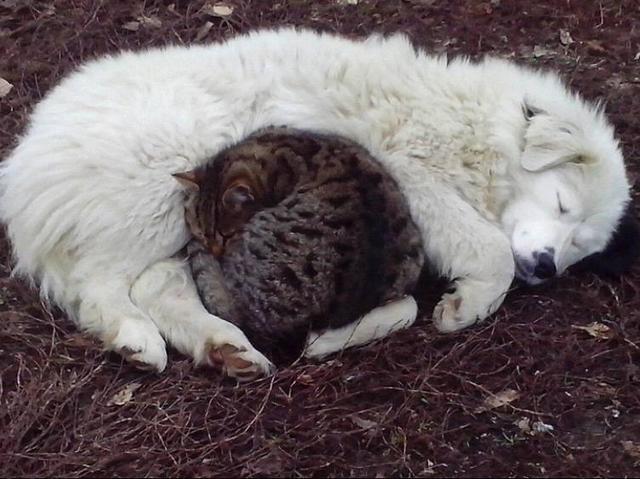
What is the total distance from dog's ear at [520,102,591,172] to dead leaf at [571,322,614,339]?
0.93 metres

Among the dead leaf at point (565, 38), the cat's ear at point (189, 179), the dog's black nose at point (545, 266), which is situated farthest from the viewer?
the dead leaf at point (565, 38)

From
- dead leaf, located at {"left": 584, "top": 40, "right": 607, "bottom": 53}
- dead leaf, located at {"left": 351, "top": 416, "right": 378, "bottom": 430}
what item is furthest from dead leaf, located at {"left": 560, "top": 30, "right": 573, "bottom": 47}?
dead leaf, located at {"left": 351, "top": 416, "right": 378, "bottom": 430}

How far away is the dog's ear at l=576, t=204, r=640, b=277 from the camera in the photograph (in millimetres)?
5707

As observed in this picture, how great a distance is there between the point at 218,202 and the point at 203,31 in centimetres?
325

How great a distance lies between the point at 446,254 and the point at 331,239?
855 millimetres

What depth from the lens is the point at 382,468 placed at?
167 inches

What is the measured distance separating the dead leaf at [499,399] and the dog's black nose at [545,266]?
88cm

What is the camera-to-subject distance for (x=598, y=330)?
525 centimetres

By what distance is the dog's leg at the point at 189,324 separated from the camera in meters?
4.85

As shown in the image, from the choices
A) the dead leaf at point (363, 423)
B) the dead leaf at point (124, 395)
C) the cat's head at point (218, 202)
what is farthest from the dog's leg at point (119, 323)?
the dead leaf at point (363, 423)

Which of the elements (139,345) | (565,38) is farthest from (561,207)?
(565,38)

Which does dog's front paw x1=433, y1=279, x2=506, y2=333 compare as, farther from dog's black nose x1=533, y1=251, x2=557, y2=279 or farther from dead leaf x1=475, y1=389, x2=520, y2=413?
dead leaf x1=475, y1=389, x2=520, y2=413

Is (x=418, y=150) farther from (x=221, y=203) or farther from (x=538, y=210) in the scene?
(x=221, y=203)

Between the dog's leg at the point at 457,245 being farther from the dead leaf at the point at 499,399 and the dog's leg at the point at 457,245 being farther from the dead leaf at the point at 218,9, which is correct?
the dead leaf at the point at 218,9
